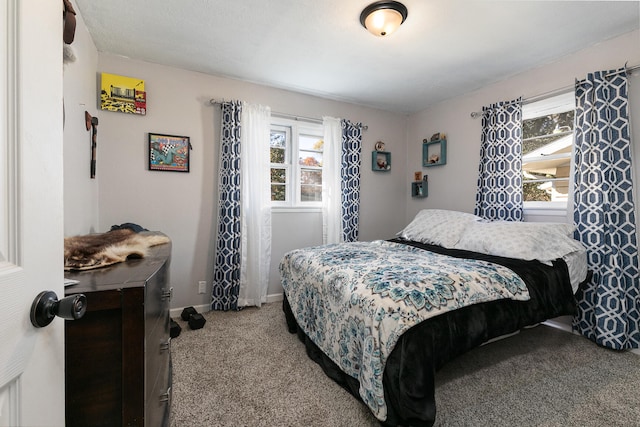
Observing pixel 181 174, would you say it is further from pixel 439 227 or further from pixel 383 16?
pixel 439 227

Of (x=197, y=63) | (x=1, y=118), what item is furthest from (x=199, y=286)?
(x=1, y=118)

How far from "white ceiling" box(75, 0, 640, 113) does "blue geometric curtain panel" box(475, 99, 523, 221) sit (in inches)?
15.9

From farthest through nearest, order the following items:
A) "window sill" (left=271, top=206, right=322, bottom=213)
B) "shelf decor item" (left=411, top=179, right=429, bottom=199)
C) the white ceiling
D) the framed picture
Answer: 1. "shelf decor item" (left=411, top=179, right=429, bottom=199)
2. "window sill" (left=271, top=206, right=322, bottom=213)
3. the framed picture
4. the white ceiling

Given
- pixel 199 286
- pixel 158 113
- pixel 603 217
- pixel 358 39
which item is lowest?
pixel 199 286

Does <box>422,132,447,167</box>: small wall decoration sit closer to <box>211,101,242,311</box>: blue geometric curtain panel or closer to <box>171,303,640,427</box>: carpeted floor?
<box>171,303,640,427</box>: carpeted floor

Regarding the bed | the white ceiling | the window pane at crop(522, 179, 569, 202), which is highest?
the white ceiling

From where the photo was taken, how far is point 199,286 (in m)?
2.88

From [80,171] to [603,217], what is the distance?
3938mm

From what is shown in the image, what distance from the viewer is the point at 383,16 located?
183cm

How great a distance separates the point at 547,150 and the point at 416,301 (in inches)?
96.2

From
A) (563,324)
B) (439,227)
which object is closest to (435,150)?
(439,227)

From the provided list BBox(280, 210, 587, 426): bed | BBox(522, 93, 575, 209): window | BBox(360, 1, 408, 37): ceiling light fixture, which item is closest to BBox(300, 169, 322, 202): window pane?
BBox(280, 210, 587, 426): bed

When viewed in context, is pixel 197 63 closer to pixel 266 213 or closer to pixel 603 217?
pixel 266 213

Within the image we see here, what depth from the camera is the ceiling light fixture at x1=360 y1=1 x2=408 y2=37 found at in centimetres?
180
